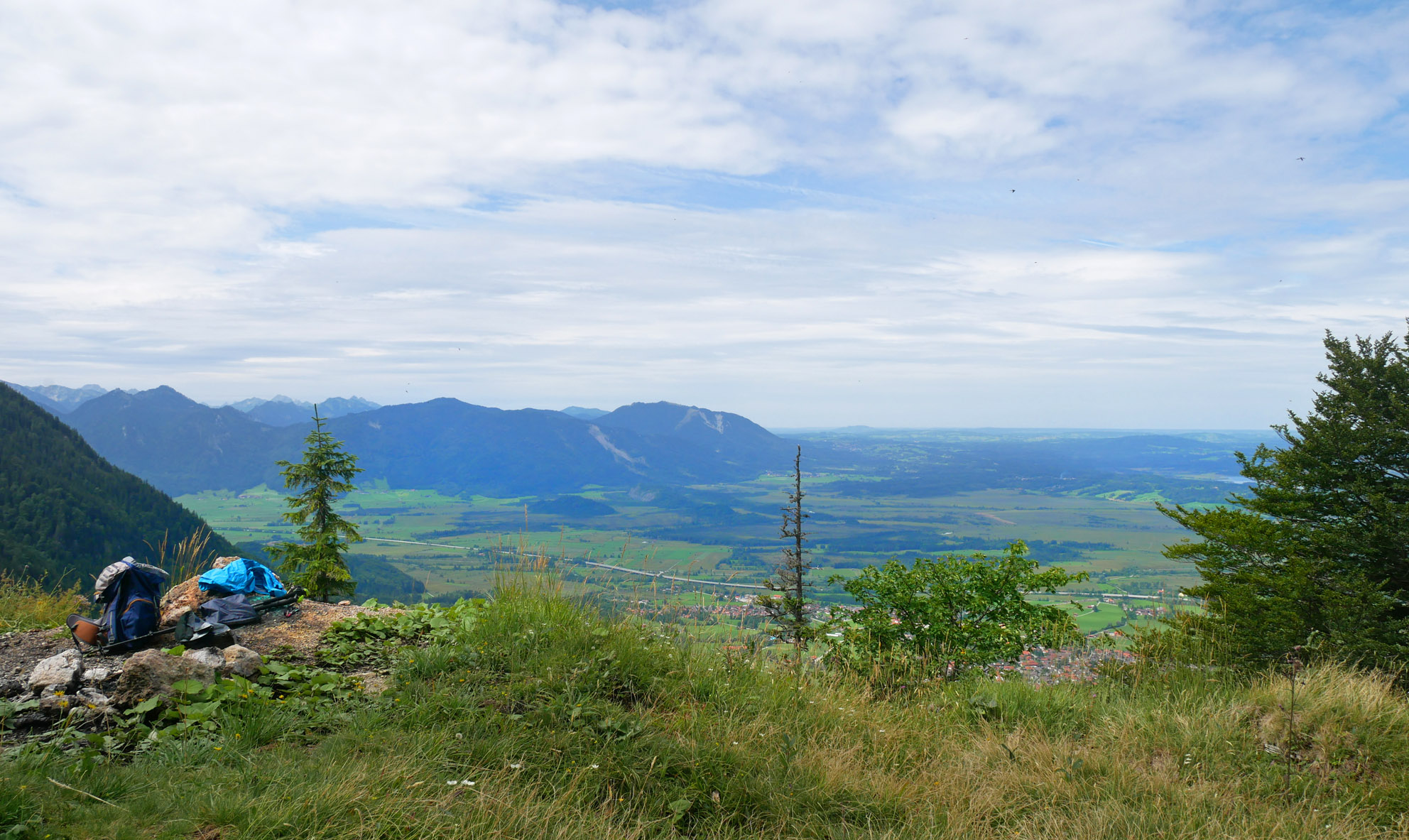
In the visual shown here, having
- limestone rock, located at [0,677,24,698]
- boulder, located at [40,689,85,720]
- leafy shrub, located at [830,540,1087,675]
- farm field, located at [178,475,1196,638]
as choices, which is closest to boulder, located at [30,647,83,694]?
limestone rock, located at [0,677,24,698]

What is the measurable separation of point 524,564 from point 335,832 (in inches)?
138

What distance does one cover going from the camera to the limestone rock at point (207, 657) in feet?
14.4

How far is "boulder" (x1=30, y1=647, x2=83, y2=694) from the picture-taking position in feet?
14.2

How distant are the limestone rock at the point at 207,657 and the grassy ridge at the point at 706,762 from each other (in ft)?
2.50

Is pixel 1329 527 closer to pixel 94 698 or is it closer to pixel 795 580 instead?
pixel 795 580

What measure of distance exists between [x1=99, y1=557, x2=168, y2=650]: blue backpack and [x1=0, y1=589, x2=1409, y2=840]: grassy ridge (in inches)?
94.1

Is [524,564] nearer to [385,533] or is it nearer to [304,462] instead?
[304,462]

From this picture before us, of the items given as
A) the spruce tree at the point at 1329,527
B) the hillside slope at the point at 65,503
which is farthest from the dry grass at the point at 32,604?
the hillside slope at the point at 65,503

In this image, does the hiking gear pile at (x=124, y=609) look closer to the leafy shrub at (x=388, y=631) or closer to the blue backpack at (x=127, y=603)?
the blue backpack at (x=127, y=603)

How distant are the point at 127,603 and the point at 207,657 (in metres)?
1.59

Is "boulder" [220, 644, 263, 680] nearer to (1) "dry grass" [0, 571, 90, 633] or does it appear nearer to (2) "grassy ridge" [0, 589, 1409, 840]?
(2) "grassy ridge" [0, 589, 1409, 840]

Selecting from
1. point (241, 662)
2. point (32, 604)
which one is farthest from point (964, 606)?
point (32, 604)

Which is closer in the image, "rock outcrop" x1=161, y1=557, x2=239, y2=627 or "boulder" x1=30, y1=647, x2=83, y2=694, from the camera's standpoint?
"boulder" x1=30, y1=647, x2=83, y2=694

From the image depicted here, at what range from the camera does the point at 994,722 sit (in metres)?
4.79
